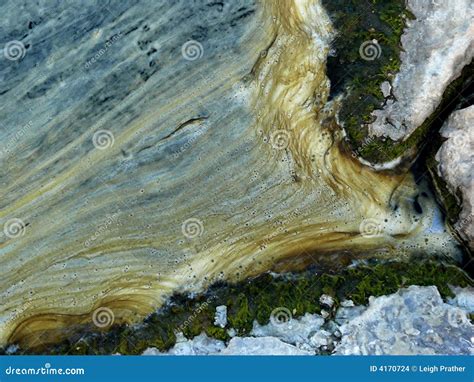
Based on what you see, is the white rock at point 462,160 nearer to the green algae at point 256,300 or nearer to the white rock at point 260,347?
the green algae at point 256,300

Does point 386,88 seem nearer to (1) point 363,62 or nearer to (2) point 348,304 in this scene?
(1) point 363,62

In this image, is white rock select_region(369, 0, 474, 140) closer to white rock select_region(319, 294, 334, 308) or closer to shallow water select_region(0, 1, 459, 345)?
shallow water select_region(0, 1, 459, 345)

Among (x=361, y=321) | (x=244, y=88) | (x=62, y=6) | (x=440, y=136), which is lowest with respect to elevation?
(x=361, y=321)

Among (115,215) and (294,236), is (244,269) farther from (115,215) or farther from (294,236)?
(115,215)

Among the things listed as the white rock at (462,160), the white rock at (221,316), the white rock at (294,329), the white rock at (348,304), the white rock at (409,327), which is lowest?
the white rock at (409,327)

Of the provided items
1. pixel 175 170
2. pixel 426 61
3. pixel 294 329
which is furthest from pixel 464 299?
pixel 175 170

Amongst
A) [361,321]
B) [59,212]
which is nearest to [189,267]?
[59,212]

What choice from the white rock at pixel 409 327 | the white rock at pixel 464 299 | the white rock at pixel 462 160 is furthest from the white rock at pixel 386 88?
the white rock at pixel 464 299
